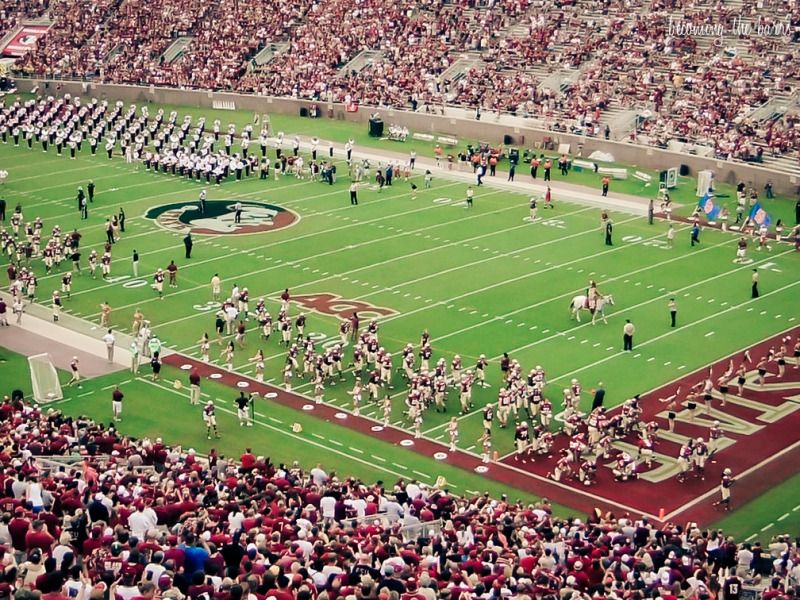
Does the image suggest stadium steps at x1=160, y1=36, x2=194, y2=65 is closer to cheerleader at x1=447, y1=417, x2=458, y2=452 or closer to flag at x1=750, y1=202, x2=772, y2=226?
flag at x1=750, y1=202, x2=772, y2=226

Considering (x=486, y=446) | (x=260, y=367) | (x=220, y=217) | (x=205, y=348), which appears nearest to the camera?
(x=486, y=446)

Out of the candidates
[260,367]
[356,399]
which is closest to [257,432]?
[356,399]

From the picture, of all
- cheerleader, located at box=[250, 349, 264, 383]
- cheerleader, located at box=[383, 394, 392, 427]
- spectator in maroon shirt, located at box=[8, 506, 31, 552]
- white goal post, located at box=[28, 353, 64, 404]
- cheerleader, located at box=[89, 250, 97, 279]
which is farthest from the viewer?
cheerleader, located at box=[89, 250, 97, 279]

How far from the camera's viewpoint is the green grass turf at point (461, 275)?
113 feet

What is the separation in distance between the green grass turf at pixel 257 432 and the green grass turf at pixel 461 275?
1428 millimetres

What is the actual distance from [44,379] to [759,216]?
24.5 metres

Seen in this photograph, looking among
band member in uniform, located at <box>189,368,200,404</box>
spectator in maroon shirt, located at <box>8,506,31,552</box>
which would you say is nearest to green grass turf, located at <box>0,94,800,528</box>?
band member in uniform, located at <box>189,368,200,404</box>

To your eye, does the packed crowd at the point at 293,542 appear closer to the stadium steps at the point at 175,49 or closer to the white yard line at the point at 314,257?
the white yard line at the point at 314,257

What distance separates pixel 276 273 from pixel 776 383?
15649mm

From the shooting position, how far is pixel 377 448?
29172 mm

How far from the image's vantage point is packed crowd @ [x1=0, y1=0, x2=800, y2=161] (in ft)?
186

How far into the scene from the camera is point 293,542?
18.1m

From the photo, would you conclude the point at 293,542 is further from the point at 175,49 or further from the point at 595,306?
the point at 175,49

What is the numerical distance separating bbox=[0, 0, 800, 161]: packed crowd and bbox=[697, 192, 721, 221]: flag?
5604 mm
